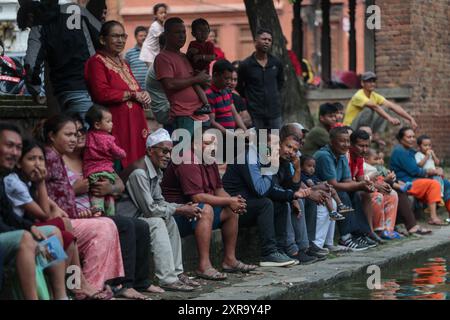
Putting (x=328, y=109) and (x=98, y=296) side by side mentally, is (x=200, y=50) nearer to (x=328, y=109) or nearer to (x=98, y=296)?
(x=328, y=109)

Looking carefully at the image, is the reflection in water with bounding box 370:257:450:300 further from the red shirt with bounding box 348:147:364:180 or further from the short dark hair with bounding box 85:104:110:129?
the short dark hair with bounding box 85:104:110:129

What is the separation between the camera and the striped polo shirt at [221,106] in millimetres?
14008

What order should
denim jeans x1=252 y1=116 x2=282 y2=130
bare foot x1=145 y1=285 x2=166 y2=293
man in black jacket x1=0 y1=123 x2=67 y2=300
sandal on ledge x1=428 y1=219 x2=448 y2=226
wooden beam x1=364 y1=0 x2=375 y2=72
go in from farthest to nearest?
wooden beam x1=364 y1=0 x2=375 y2=72 < sandal on ledge x1=428 y1=219 x2=448 y2=226 < denim jeans x1=252 y1=116 x2=282 y2=130 < bare foot x1=145 y1=285 x2=166 y2=293 < man in black jacket x1=0 y1=123 x2=67 y2=300

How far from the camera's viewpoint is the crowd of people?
31.2ft

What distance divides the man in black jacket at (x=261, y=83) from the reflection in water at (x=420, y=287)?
278 centimetres

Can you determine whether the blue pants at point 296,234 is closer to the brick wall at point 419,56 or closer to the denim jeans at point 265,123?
the denim jeans at point 265,123

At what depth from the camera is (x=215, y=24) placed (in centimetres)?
4284

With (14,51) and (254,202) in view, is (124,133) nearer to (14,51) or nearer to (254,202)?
(254,202)

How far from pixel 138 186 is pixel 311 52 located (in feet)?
118

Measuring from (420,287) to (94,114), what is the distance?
10.6 feet

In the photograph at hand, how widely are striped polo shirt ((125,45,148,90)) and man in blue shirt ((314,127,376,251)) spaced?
4560 mm

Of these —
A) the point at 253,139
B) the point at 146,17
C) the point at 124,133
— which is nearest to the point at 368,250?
the point at 253,139

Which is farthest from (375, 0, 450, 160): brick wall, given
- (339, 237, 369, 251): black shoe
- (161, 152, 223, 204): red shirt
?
(161, 152, 223, 204): red shirt

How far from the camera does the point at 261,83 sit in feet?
49.6
